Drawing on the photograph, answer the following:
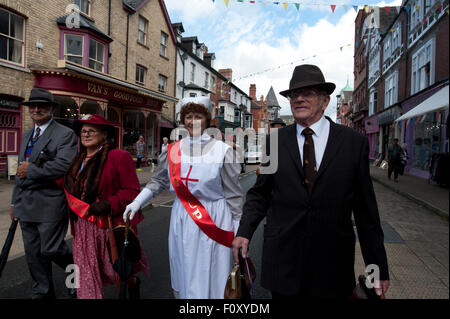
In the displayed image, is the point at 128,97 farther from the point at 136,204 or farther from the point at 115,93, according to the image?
the point at 136,204

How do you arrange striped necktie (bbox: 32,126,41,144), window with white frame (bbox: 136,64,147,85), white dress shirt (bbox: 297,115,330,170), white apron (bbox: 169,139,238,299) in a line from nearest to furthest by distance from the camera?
1. white dress shirt (bbox: 297,115,330,170)
2. white apron (bbox: 169,139,238,299)
3. striped necktie (bbox: 32,126,41,144)
4. window with white frame (bbox: 136,64,147,85)

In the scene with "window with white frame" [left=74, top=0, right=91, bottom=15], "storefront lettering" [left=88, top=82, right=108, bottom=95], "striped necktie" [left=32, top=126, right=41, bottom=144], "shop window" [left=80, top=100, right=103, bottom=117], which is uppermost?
"window with white frame" [left=74, top=0, right=91, bottom=15]

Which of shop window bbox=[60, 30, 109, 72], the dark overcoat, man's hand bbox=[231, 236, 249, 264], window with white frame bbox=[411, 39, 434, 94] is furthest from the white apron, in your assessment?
window with white frame bbox=[411, 39, 434, 94]

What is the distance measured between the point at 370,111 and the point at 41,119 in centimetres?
3006

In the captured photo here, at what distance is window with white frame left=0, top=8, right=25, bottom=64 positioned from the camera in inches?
403

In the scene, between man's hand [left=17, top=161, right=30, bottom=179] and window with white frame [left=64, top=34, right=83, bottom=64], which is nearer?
man's hand [left=17, top=161, right=30, bottom=179]

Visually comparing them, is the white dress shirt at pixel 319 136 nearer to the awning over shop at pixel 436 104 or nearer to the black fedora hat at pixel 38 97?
the awning over shop at pixel 436 104

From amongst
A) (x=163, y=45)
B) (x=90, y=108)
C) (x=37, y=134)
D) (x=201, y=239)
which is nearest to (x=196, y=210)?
(x=201, y=239)

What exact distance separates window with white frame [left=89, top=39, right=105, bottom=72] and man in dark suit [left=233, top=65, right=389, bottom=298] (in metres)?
14.3

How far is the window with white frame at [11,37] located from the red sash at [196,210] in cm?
1109

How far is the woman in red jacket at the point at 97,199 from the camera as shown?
2.56 meters

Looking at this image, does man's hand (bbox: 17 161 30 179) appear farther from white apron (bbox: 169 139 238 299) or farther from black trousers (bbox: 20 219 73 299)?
white apron (bbox: 169 139 238 299)

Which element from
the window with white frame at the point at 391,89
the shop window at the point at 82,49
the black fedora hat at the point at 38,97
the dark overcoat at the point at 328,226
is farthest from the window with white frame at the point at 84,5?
the window with white frame at the point at 391,89

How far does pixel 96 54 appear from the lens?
556 inches
